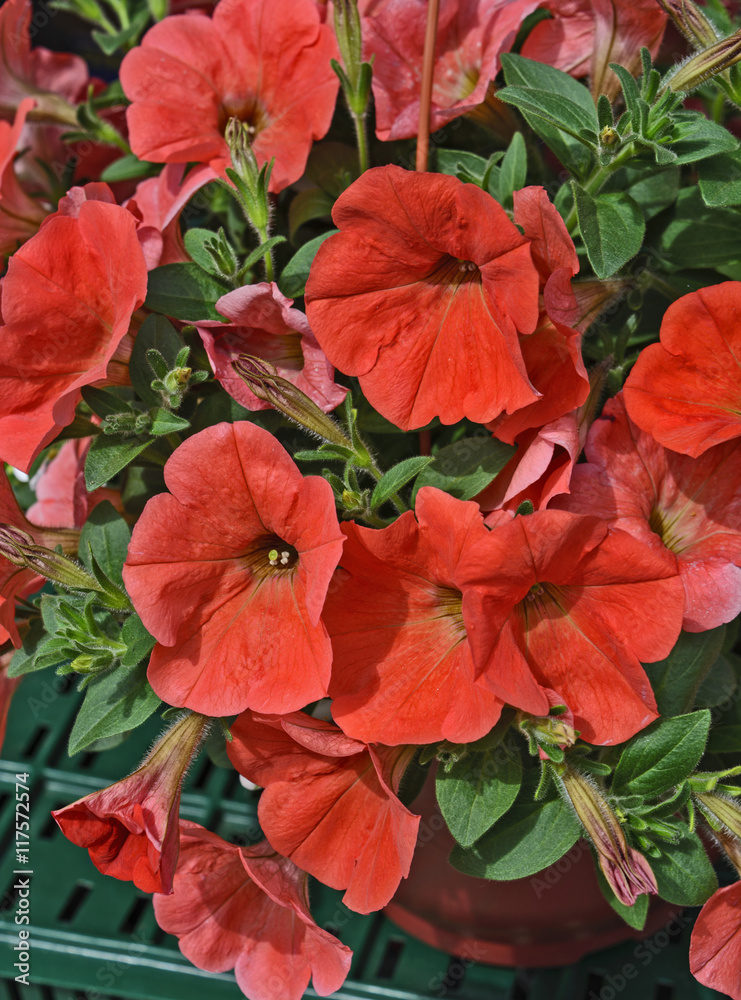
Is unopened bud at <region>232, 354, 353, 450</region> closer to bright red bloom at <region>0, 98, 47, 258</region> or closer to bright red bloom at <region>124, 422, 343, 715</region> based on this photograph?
bright red bloom at <region>124, 422, 343, 715</region>

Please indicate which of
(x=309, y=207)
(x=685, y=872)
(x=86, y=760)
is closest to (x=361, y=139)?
(x=309, y=207)

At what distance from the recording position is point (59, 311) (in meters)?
0.73

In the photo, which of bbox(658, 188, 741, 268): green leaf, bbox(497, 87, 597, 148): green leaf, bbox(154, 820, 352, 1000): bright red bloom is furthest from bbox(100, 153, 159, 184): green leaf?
bbox(154, 820, 352, 1000): bright red bloom

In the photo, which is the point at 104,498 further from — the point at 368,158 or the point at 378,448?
the point at 368,158

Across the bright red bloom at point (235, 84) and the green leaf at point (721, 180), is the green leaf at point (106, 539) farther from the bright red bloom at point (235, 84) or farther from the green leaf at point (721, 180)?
the green leaf at point (721, 180)

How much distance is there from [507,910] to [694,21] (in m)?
0.81

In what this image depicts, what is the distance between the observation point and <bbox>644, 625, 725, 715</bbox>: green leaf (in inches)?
28.7

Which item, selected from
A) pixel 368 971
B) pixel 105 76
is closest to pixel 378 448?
pixel 368 971

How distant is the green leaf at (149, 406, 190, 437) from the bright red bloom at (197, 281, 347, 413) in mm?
47

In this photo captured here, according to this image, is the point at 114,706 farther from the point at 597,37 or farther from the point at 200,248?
the point at 597,37

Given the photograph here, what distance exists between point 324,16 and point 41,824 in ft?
3.17

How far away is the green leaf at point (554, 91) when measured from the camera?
76 cm

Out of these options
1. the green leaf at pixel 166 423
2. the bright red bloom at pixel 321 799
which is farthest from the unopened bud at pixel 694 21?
the bright red bloom at pixel 321 799

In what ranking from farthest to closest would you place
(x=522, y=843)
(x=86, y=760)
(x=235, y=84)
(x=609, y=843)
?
1. (x=86, y=760)
2. (x=235, y=84)
3. (x=522, y=843)
4. (x=609, y=843)
